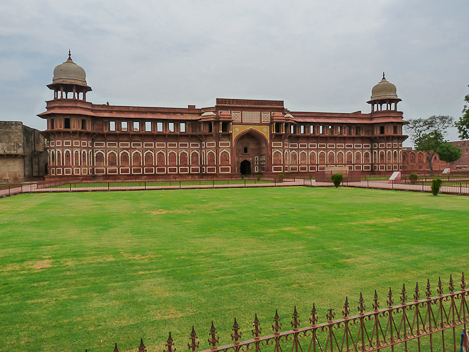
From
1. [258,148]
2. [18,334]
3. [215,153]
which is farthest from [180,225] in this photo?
[258,148]

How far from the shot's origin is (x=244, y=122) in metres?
38.1

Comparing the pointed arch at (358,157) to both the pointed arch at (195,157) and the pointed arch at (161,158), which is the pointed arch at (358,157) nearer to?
the pointed arch at (195,157)

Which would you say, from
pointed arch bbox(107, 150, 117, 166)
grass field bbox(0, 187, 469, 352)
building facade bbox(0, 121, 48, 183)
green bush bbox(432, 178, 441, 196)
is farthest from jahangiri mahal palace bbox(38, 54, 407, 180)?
grass field bbox(0, 187, 469, 352)

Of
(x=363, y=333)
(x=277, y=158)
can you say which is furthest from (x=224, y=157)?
(x=363, y=333)

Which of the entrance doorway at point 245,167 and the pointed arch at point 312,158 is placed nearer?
the entrance doorway at point 245,167

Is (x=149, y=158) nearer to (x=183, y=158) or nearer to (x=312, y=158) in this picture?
(x=183, y=158)

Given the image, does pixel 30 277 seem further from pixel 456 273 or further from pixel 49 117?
pixel 49 117

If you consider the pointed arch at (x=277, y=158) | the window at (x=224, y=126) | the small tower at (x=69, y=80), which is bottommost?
the pointed arch at (x=277, y=158)

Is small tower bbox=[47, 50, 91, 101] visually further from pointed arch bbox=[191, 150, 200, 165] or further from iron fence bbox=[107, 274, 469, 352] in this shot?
iron fence bbox=[107, 274, 469, 352]

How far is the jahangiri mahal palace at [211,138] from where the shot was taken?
33.5m

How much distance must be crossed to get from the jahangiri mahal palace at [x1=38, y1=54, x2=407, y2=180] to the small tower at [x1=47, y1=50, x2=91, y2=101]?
94 mm

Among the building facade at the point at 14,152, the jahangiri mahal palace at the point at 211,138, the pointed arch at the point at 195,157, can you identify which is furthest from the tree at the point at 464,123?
the building facade at the point at 14,152

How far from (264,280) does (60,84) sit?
35.3 m

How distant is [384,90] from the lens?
1661 inches
